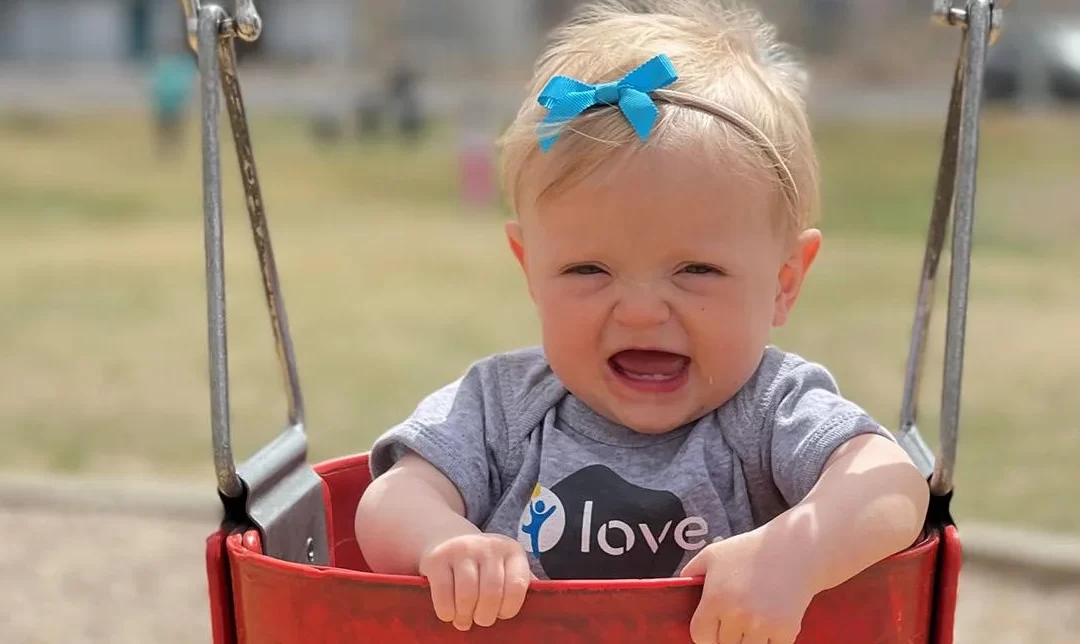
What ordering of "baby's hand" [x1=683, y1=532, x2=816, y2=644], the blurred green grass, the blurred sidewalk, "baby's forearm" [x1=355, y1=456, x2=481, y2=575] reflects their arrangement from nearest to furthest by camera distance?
"baby's hand" [x1=683, y1=532, x2=816, y2=644]
"baby's forearm" [x1=355, y1=456, x2=481, y2=575]
the blurred green grass
the blurred sidewalk

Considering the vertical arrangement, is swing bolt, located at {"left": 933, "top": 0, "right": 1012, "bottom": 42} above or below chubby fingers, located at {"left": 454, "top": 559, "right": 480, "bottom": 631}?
above

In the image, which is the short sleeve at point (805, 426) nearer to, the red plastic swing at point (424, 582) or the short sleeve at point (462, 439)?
the red plastic swing at point (424, 582)

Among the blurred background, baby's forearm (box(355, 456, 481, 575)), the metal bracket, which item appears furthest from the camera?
the blurred background

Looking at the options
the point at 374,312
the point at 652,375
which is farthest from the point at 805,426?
the point at 374,312

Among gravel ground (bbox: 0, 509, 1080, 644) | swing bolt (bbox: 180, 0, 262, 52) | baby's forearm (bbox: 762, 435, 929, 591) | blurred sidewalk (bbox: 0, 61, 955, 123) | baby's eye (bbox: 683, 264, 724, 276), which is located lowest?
blurred sidewalk (bbox: 0, 61, 955, 123)

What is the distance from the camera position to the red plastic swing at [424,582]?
98cm

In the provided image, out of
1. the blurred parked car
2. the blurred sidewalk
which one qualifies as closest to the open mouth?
the blurred sidewalk

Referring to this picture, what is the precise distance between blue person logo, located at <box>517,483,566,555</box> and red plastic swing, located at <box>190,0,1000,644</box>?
23 cm

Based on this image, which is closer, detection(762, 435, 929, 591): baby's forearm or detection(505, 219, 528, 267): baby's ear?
detection(762, 435, 929, 591): baby's forearm

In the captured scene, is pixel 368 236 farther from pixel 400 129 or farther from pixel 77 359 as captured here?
pixel 400 129

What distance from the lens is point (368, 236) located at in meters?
8.00

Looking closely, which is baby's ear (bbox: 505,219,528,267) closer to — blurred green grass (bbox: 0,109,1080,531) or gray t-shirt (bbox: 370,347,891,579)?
gray t-shirt (bbox: 370,347,891,579)

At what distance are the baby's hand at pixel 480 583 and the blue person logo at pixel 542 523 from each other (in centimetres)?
25

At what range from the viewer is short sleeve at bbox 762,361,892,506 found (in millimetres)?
1209
